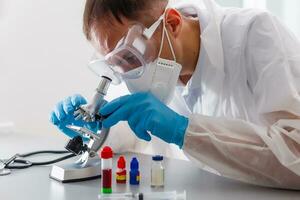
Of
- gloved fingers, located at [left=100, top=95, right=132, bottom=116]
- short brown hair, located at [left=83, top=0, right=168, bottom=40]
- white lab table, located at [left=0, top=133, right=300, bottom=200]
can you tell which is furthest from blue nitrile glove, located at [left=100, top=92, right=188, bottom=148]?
short brown hair, located at [left=83, top=0, right=168, bottom=40]

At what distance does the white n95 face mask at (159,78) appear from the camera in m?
1.22

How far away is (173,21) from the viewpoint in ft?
4.21

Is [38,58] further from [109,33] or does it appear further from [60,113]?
[109,33]

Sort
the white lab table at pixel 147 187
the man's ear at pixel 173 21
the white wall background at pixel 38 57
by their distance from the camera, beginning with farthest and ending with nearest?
the white wall background at pixel 38 57, the man's ear at pixel 173 21, the white lab table at pixel 147 187

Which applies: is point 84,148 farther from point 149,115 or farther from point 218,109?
point 218,109

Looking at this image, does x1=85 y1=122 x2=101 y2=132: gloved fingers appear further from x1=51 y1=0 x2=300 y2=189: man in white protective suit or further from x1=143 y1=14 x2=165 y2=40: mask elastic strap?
x1=143 y1=14 x2=165 y2=40: mask elastic strap

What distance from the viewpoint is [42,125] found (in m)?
2.26

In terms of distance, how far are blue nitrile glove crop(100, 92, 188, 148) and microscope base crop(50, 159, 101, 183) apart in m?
0.10

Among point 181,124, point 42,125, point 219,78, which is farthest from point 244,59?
point 42,125

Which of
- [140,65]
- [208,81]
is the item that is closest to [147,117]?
[140,65]

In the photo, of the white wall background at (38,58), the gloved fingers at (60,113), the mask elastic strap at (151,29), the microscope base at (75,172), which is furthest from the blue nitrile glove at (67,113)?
the white wall background at (38,58)

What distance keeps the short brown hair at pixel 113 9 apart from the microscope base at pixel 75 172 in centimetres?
34

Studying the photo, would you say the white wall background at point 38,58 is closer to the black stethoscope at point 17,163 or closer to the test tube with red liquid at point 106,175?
the black stethoscope at point 17,163

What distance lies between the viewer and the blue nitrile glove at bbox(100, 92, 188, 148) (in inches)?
43.2
